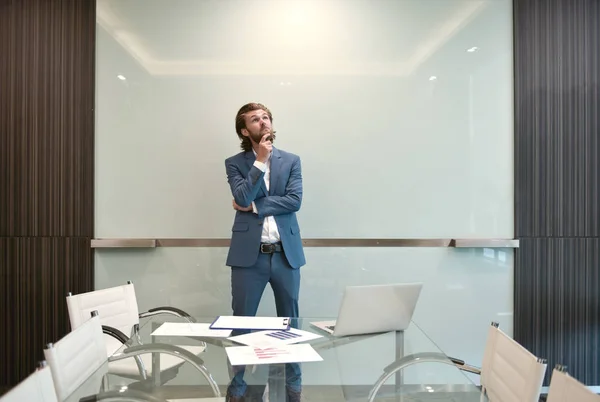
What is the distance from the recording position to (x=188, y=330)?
289 centimetres

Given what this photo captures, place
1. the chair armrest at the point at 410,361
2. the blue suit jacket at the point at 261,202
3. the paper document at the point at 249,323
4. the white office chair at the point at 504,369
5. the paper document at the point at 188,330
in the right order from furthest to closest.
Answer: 1. the blue suit jacket at the point at 261,202
2. the paper document at the point at 249,323
3. the paper document at the point at 188,330
4. the chair armrest at the point at 410,361
5. the white office chair at the point at 504,369

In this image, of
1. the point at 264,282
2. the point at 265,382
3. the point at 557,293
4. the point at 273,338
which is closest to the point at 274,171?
the point at 264,282

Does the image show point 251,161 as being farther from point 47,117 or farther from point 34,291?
point 34,291

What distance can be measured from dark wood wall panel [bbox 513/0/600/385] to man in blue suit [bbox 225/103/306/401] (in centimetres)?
228

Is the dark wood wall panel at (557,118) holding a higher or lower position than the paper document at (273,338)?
higher

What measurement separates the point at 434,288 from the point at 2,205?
4015 mm

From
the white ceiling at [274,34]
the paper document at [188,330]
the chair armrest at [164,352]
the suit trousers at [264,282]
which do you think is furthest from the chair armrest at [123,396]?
the white ceiling at [274,34]

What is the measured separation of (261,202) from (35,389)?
2.49 meters

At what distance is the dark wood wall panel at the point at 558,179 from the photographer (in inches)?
194

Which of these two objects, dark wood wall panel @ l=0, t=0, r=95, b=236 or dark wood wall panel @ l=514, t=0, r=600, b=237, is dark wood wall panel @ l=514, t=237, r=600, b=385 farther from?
dark wood wall panel @ l=0, t=0, r=95, b=236

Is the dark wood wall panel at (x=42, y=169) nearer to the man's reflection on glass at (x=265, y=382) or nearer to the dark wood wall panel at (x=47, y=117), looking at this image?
the dark wood wall panel at (x=47, y=117)

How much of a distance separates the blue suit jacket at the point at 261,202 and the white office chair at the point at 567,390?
244cm

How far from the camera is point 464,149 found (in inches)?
195

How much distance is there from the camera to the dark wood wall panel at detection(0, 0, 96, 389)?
186 inches
